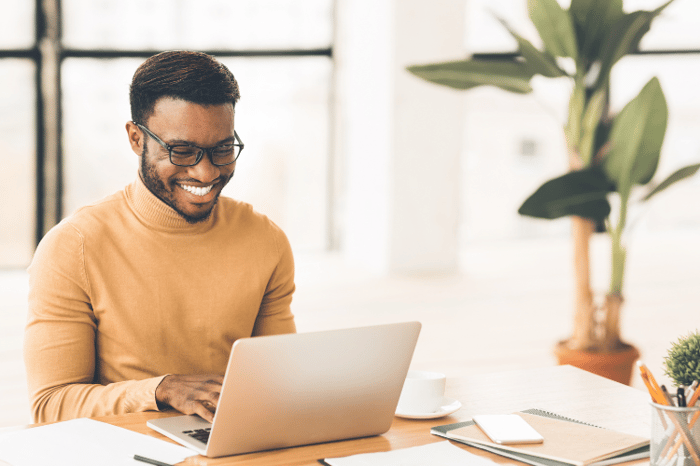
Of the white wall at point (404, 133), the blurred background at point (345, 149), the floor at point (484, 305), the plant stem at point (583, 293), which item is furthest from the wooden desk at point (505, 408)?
the white wall at point (404, 133)

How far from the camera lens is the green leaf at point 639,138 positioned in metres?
2.47

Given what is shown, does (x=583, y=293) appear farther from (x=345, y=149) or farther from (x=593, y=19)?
(x=345, y=149)

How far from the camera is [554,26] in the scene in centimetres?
258

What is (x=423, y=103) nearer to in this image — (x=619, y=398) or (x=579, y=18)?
(x=579, y=18)

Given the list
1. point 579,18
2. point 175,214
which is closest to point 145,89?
point 175,214

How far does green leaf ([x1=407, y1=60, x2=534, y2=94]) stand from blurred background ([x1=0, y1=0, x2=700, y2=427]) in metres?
1.82

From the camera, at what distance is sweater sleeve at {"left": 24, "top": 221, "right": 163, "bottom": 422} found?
1.40 meters

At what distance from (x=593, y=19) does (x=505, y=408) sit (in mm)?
1636

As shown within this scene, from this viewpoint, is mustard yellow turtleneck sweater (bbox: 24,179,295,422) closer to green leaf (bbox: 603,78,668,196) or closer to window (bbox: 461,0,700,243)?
green leaf (bbox: 603,78,668,196)

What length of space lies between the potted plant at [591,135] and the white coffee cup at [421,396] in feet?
4.21

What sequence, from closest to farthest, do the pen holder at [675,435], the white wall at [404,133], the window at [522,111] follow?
the pen holder at [675,435], the white wall at [404,133], the window at [522,111]

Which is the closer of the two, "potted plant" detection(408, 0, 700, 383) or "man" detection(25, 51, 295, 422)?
"man" detection(25, 51, 295, 422)

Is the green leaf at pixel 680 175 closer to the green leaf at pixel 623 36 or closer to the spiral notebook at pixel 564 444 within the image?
the green leaf at pixel 623 36

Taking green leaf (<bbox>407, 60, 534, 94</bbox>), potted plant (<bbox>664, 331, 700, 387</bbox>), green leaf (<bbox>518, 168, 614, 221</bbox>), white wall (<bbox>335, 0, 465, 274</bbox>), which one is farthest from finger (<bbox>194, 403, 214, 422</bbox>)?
white wall (<bbox>335, 0, 465, 274</bbox>)
